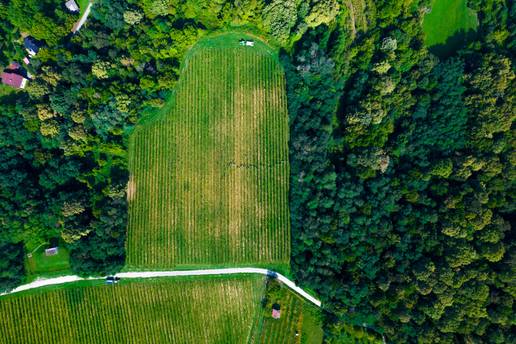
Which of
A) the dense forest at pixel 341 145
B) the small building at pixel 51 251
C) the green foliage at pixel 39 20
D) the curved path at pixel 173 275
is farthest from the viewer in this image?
the curved path at pixel 173 275

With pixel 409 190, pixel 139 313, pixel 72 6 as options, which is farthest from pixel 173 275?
pixel 72 6

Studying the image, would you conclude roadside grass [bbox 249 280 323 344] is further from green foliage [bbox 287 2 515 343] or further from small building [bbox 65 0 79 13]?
small building [bbox 65 0 79 13]

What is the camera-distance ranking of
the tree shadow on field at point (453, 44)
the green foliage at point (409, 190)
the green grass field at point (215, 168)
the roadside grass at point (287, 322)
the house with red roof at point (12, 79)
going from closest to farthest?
the green foliage at point (409, 190), the roadside grass at point (287, 322), the green grass field at point (215, 168), the house with red roof at point (12, 79), the tree shadow on field at point (453, 44)

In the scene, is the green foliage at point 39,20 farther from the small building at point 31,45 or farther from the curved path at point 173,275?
the curved path at point 173,275

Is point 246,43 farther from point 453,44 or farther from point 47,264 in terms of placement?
point 47,264

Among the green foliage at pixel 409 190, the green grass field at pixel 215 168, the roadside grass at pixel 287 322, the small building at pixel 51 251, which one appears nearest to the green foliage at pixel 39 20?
the green grass field at pixel 215 168

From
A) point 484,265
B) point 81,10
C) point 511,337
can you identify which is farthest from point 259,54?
point 511,337

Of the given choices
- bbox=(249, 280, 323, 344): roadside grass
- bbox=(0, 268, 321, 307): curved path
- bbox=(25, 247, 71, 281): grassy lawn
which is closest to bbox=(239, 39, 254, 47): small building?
bbox=(0, 268, 321, 307): curved path
